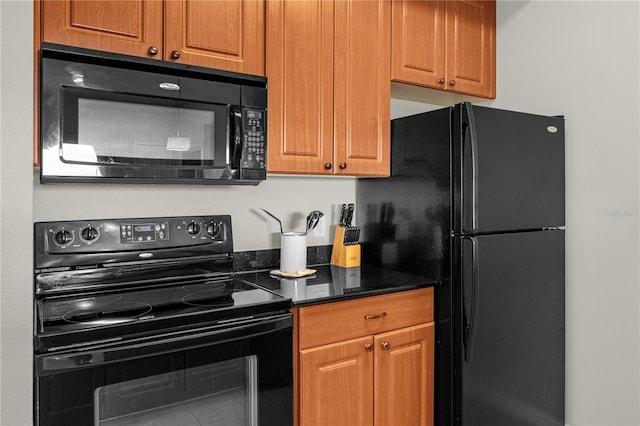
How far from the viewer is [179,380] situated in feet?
4.71

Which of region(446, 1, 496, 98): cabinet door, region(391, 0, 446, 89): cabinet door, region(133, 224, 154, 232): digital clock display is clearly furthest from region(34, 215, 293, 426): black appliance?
region(446, 1, 496, 98): cabinet door

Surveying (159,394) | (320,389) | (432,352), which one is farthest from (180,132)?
(432,352)

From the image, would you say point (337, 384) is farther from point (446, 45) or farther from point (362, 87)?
point (446, 45)

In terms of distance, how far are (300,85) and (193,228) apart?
30.1 inches

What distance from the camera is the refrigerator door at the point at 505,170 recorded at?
1.96 metres

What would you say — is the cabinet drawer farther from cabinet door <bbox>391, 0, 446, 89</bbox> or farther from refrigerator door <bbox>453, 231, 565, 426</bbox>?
cabinet door <bbox>391, 0, 446, 89</bbox>

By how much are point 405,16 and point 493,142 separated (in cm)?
77

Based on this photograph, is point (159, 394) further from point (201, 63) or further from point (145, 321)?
point (201, 63)

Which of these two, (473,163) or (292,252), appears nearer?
(473,163)

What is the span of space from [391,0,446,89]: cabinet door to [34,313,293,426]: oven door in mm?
1372

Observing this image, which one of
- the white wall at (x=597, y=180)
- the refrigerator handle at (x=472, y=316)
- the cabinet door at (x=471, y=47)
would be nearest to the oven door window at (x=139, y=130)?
the refrigerator handle at (x=472, y=316)

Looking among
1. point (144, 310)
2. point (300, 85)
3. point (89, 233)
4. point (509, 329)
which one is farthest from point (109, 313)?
point (509, 329)

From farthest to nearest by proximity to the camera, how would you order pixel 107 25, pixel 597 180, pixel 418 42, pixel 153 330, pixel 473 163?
pixel 418 42 → pixel 597 180 → pixel 473 163 → pixel 107 25 → pixel 153 330

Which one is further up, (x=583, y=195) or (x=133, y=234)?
(x=583, y=195)
